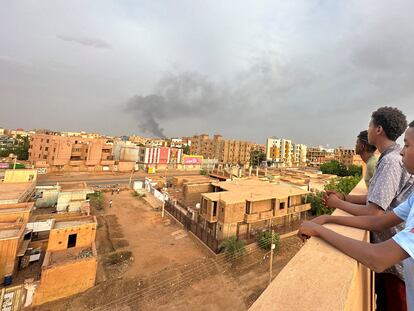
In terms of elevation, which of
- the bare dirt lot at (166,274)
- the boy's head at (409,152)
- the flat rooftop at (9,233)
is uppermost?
the boy's head at (409,152)

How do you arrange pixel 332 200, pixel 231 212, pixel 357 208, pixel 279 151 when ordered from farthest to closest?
pixel 279 151 → pixel 231 212 → pixel 332 200 → pixel 357 208

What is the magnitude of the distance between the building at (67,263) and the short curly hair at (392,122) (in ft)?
41.5

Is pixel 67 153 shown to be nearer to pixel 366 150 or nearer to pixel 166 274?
pixel 166 274

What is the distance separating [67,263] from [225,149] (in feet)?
160

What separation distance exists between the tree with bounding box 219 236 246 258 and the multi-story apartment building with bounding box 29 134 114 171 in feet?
106

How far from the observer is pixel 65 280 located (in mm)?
10109

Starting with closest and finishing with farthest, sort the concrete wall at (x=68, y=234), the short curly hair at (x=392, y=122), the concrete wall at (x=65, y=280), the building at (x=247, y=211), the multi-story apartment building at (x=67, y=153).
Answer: the short curly hair at (x=392, y=122)
the concrete wall at (x=65, y=280)
the concrete wall at (x=68, y=234)
the building at (x=247, y=211)
the multi-story apartment building at (x=67, y=153)

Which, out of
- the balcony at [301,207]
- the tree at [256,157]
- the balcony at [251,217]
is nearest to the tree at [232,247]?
the balcony at [251,217]

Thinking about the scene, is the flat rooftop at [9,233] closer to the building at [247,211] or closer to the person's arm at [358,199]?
the building at [247,211]

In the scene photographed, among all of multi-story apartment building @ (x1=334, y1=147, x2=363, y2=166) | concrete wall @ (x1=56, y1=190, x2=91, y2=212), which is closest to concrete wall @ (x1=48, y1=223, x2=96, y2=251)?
concrete wall @ (x1=56, y1=190, x2=91, y2=212)

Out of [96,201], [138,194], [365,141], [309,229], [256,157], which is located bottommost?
[96,201]

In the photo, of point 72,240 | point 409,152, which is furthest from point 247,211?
point 409,152

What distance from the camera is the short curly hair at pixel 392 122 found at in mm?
2166

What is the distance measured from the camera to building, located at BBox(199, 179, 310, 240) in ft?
48.2
